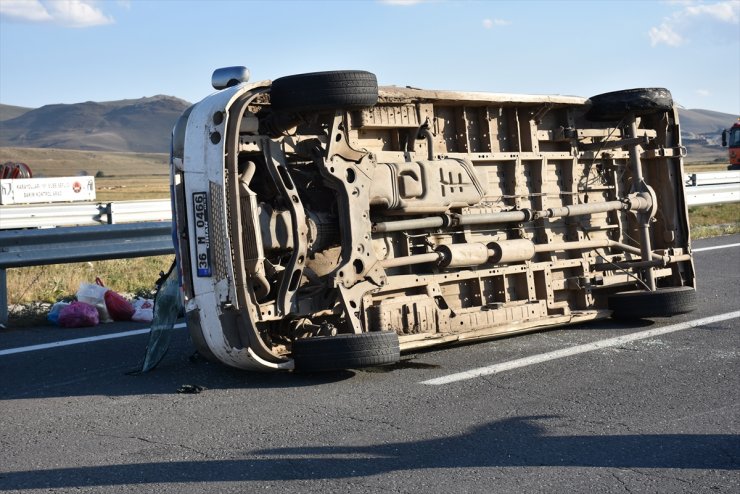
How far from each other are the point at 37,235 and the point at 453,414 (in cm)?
507

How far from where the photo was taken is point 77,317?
880cm

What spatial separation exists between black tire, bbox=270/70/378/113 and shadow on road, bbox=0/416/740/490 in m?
2.53

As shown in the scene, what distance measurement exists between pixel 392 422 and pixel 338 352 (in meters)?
0.97

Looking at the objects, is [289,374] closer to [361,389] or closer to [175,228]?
[361,389]

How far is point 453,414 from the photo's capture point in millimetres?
5660

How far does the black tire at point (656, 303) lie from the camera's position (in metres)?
8.55

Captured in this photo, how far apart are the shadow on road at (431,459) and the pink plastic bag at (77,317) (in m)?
4.29

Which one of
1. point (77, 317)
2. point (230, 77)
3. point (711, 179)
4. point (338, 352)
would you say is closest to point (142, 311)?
point (77, 317)

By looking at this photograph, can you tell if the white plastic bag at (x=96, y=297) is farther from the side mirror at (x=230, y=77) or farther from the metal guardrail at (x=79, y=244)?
the side mirror at (x=230, y=77)

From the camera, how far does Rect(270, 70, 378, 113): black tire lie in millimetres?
6641

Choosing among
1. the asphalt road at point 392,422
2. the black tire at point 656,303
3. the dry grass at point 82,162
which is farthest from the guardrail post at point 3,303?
the dry grass at point 82,162

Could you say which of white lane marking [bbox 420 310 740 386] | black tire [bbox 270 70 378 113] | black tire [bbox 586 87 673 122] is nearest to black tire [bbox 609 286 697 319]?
white lane marking [bbox 420 310 740 386]

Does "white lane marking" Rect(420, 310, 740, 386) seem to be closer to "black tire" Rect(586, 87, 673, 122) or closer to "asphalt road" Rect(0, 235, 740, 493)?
"asphalt road" Rect(0, 235, 740, 493)

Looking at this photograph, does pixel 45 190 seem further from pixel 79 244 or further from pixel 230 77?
pixel 230 77
